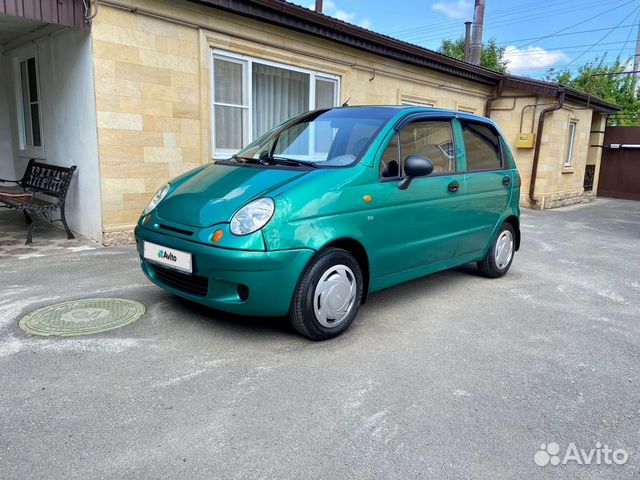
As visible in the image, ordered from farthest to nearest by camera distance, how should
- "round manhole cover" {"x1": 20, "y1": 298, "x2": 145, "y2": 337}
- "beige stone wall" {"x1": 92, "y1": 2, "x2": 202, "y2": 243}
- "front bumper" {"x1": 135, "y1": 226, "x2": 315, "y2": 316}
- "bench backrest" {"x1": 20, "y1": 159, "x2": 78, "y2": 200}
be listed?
"bench backrest" {"x1": 20, "y1": 159, "x2": 78, "y2": 200} → "beige stone wall" {"x1": 92, "y1": 2, "x2": 202, "y2": 243} → "round manhole cover" {"x1": 20, "y1": 298, "x2": 145, "y2": 337} → "front bumper" {"x1": 135, "y1": 226, "x2": 315, "y2": 316}

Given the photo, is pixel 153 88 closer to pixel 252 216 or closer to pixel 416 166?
pixel 252 216

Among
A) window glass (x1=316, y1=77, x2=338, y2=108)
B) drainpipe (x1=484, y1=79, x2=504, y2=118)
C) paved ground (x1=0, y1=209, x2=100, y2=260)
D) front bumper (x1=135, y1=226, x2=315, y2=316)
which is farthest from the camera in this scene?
drainpipe (x1=484, y1=79, x2=504, y2=118)

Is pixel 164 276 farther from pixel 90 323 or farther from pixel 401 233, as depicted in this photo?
pixel 401 233

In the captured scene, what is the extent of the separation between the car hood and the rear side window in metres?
2.12

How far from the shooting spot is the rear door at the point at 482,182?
4.80m

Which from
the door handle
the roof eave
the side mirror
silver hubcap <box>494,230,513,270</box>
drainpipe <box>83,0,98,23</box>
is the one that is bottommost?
silver hubcap <box>494,230,513,270</box>

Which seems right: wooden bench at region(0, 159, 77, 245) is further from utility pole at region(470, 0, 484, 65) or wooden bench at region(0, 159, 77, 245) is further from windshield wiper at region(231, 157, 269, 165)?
utility pole at region(470, 0, 484, 65)

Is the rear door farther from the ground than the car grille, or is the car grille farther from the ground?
the rear door

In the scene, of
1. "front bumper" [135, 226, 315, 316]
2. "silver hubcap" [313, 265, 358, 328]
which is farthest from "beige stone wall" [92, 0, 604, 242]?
"silver hubcap" [313, 265, 358, 328]

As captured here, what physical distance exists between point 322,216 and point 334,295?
578 mm

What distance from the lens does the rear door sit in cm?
480

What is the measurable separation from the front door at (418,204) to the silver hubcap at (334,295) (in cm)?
33

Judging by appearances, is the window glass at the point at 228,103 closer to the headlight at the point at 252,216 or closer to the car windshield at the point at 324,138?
the car windshield at the point at 324,138

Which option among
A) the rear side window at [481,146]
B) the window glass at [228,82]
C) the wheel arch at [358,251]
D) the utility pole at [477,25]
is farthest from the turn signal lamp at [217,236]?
the utility pole at [477,25]
